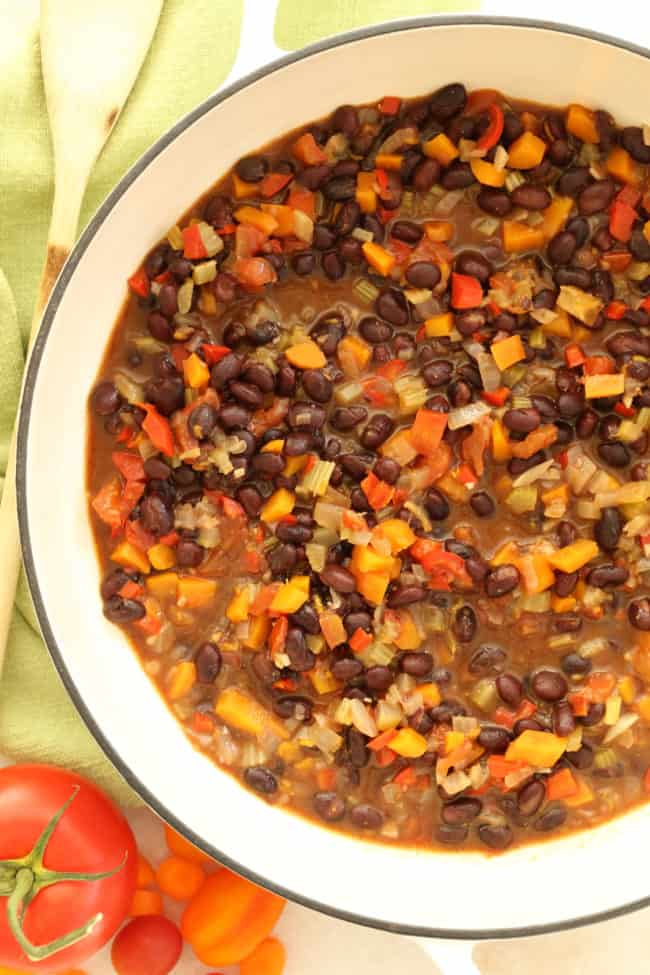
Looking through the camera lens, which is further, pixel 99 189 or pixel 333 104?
pixel 99 189

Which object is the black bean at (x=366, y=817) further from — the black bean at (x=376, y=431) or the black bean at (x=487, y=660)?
the black bean at (x=376, y=431)

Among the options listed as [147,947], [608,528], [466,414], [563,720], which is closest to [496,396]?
[466,414]

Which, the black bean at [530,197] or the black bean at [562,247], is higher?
the black bean at [530,197]

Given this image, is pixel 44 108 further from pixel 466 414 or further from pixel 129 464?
pixel 466 414

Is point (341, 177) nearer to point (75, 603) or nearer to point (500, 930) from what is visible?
point (75, 603)

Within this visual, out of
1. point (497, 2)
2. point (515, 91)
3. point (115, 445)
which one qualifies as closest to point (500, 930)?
point (115, 445)

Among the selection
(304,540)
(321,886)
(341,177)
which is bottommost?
(321,886)

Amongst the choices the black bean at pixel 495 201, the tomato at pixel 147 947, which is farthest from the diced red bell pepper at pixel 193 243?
the tomato at pixel 147 947

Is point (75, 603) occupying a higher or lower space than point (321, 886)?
higher
